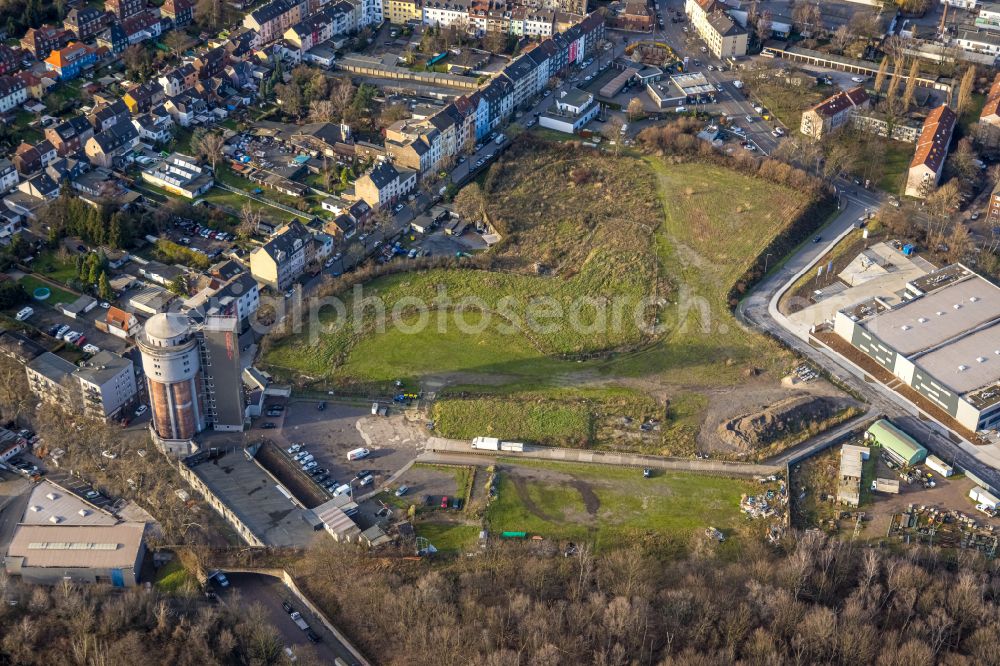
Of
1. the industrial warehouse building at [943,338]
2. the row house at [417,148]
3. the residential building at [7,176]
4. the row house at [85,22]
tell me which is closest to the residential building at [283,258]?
the row house at [417,148]

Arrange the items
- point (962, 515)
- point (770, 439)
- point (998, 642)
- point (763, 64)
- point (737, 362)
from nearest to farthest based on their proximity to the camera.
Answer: point (998, 642) < point (962, 515) < point (770, 439) < point (737, 362) < point (763, 64)

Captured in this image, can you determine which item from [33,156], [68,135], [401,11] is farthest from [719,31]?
[33,156]

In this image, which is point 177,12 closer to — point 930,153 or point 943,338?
point 930,153

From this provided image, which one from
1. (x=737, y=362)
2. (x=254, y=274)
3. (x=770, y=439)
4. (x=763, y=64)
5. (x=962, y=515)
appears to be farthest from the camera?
(x=763, y=64)

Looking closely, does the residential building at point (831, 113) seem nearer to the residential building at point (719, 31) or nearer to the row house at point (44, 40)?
the residential building at point (719, 31)

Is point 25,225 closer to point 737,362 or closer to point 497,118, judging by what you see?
point 497,118

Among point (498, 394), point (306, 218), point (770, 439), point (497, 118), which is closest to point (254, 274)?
point (306, 218)
